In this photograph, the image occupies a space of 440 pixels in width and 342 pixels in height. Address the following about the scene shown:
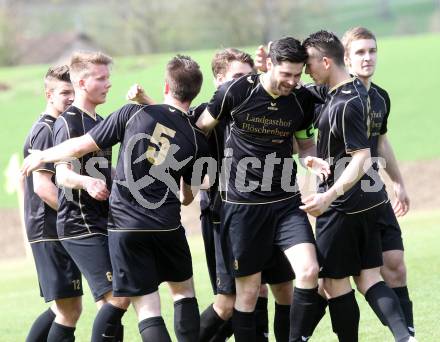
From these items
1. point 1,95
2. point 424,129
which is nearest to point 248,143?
point 424,129

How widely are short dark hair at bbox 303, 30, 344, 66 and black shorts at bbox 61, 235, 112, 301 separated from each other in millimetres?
2097

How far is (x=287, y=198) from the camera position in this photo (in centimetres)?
636

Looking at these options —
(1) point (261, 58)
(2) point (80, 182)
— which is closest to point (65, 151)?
(2) point (80, 182)

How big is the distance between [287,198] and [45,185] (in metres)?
1.84

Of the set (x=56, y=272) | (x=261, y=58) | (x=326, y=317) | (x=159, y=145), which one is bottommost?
(x=326, y=317)

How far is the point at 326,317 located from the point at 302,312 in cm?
256

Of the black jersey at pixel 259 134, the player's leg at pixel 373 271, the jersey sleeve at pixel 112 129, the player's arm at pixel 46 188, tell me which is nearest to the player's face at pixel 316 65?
the black jersey at pixel 259 134

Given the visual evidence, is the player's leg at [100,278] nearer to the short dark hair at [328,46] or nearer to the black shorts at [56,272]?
the black shorts at [56,272]

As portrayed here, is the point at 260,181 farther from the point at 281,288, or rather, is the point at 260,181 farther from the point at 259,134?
the point at 281,288

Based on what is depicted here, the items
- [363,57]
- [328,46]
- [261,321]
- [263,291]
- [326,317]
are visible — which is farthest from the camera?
[326,317]

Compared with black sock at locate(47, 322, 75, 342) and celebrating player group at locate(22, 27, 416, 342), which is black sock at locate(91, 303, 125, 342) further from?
black sock at locate(47, 322, 75, 342)

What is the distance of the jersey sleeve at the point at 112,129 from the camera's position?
5.95 meters

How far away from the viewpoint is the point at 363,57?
22.6ft

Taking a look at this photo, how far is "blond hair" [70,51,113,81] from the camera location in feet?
20.8
